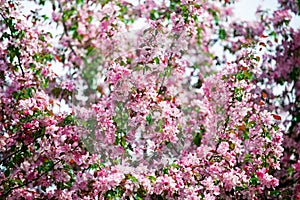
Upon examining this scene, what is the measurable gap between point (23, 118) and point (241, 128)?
1.18 m

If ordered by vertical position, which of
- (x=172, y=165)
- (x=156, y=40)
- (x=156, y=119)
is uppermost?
(x=156, y=40)

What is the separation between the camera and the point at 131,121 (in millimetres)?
2670

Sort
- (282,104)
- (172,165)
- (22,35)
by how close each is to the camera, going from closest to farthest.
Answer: (172,165) → (22,35) → (282,104)

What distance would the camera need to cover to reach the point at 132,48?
2.98m

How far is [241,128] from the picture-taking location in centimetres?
287

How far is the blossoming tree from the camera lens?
105 inches

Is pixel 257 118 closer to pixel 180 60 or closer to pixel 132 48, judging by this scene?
pixel 180 60

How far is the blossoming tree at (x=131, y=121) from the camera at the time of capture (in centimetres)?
266

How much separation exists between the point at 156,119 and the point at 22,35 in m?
0.94

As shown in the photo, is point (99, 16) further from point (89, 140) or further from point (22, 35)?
point (89, 140)

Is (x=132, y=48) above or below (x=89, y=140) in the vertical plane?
above

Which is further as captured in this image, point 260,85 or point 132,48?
point 260,85

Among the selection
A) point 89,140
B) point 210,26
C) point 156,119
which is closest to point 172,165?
point 156,119

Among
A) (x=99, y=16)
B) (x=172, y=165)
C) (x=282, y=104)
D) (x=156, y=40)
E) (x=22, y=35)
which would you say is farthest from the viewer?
(x=282, y=104)
